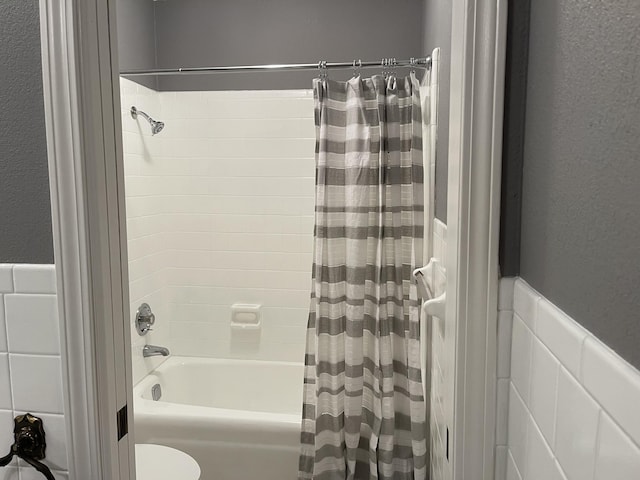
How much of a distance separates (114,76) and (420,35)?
212cm

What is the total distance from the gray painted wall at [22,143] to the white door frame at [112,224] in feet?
0.15

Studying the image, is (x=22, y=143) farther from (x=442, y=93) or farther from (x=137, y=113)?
(x=137, y=113)

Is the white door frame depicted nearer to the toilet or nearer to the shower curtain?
the toilet

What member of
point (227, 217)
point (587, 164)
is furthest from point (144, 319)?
point (587, 164)

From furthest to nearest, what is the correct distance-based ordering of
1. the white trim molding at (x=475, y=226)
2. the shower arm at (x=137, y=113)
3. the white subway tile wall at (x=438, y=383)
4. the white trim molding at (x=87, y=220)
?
the shower arm at (x=137, y=113) → the white subway tile wall at (x=438, y=383) → the white trim molding at (x=87, y=220) → the white trim molding at (x=475, y=226)

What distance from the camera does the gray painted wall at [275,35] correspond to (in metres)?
2.87

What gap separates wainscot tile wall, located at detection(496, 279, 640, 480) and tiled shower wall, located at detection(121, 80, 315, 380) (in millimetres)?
2232

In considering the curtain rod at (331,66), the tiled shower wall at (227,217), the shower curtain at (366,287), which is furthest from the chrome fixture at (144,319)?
the curtain rod at (331,66)

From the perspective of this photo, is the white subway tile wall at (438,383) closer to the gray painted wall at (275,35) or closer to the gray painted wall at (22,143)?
the gray painted wall at (22,143)

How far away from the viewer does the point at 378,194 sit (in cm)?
223

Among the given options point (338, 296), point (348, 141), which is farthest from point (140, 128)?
point (338, 296)

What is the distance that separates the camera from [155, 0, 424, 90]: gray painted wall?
2865 millimetres

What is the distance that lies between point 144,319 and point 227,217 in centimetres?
73

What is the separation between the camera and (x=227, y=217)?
3.14 meters
